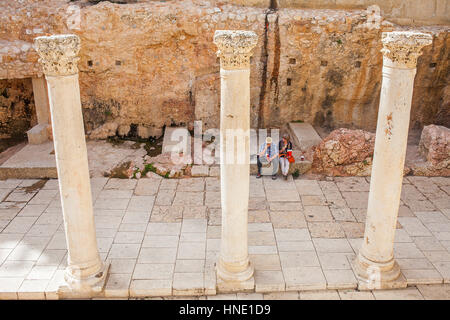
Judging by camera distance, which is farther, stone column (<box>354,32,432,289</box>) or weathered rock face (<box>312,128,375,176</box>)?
weathered rock face (<box>312,128,375,176</box>)

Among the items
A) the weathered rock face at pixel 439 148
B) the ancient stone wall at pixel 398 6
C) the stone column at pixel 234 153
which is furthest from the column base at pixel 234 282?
the ancient stone wall at pixel 398 6

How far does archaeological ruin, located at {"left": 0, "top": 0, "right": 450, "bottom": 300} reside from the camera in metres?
5.61

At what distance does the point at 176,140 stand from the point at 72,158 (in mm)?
5240

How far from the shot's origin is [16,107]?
1177 centimetres

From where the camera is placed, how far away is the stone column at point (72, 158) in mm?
5066

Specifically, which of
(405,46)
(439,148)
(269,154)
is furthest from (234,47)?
(439,148)

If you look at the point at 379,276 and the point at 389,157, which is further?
the point at 379,276

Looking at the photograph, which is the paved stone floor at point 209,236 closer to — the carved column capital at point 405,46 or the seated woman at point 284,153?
the seated woman at point 284,153

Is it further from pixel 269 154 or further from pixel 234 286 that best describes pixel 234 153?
pixel 269 154

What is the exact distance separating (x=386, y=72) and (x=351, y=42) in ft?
17.2

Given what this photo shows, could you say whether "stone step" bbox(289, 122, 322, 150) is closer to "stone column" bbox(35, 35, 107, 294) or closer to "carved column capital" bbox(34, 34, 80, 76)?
"stone column" bbox(35, 35, 107, 294)

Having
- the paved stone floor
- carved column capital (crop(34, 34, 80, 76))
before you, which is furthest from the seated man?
carved column capital (crop(34, 34, 80, 76))
